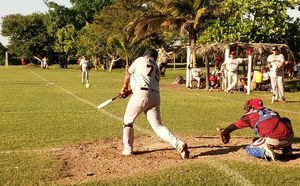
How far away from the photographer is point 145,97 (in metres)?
8.15

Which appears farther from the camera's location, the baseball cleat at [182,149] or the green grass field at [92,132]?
the baseball cleat at [182,149]

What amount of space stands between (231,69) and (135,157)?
16890 mm

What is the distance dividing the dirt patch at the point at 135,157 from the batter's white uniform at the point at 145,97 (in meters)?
0.42

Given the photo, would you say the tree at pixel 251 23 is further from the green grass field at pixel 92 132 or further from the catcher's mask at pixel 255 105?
the catcher's mask at pixel 255 105

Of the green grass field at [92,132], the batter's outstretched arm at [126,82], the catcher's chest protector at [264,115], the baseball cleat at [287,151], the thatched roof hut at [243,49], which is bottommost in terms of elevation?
the green grass field at [92,132]

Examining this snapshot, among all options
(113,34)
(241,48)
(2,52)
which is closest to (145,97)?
(241,48)

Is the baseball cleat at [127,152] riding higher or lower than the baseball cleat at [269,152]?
lower

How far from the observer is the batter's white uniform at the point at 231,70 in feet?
80.0

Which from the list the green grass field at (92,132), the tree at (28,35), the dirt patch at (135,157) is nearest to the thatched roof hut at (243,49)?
the green grass field at (92,132)

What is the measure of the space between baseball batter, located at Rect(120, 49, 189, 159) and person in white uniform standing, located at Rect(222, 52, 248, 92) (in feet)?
54.0

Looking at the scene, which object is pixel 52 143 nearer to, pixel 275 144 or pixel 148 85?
pixel 148 85

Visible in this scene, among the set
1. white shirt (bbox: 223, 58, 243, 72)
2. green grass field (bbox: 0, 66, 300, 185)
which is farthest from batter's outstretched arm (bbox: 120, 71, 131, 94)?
white shirt (bbox: 223, 58, 243, 72)

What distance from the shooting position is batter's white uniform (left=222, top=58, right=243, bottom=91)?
24.4m

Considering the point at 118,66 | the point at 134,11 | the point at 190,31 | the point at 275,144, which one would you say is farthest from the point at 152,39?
the point at 275,144
